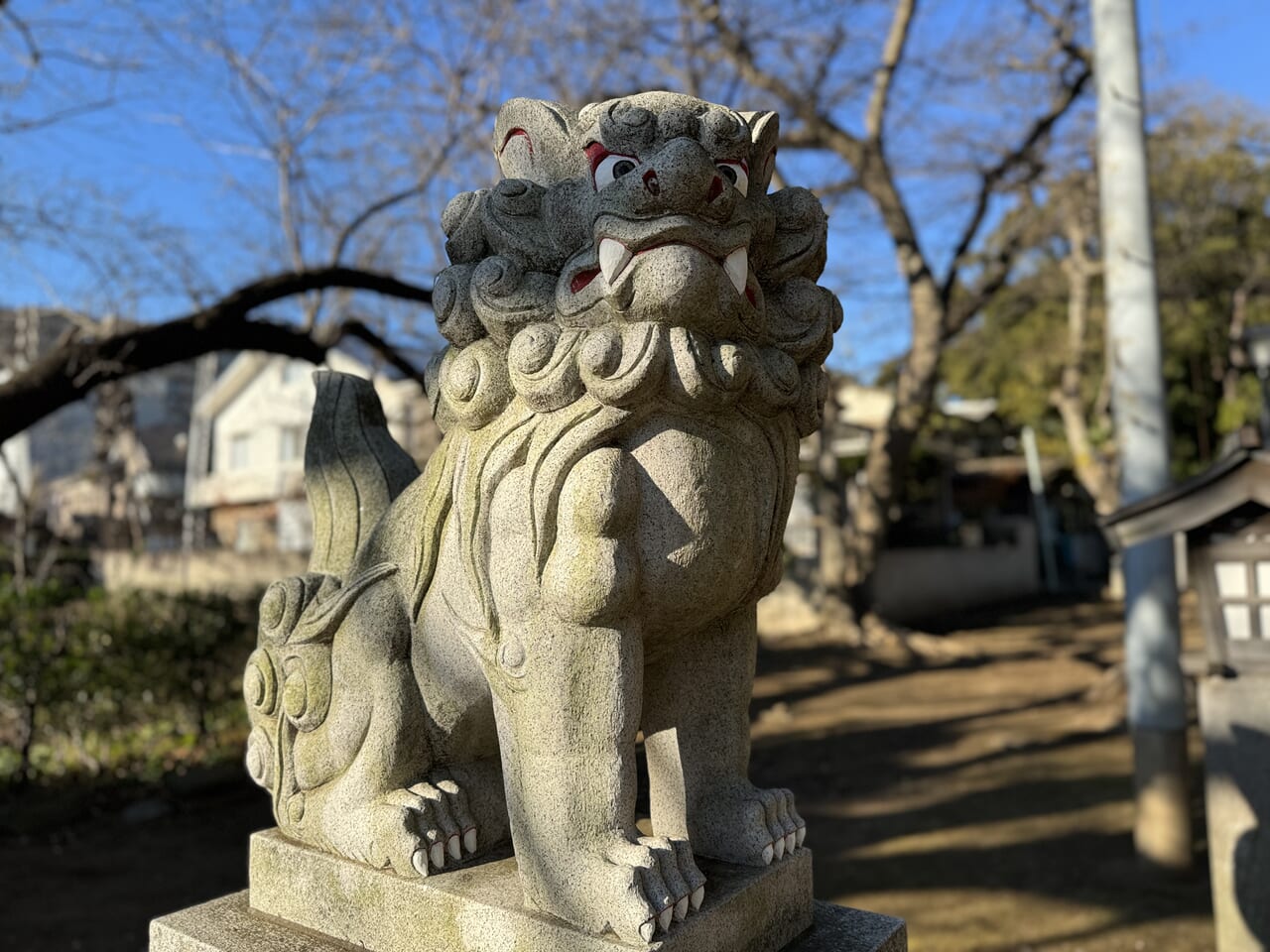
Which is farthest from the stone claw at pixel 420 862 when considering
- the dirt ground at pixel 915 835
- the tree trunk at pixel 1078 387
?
the tree trunk at pixel 1078 387

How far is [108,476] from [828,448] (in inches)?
488

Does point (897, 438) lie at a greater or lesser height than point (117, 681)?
greater

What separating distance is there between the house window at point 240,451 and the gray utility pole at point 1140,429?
21.5 metres

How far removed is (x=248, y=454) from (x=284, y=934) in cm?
2276

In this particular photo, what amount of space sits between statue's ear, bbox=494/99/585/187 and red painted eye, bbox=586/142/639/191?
6 cm

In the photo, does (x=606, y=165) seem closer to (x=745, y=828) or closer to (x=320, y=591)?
(x=320, y=591)

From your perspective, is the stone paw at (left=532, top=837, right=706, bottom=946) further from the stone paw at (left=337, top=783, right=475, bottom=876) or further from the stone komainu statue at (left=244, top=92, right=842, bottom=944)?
the stone paw at (left=337, top=783, right=475, bottom=876)

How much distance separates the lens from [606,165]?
1565mm

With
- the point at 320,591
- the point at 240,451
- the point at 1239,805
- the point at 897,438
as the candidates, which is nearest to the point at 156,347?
the point at 320,591

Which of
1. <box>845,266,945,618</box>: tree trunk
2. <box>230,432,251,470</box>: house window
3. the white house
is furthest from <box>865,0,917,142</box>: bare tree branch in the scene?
<box>230,432,251,470</box>: house window

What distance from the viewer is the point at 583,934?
4.83ft

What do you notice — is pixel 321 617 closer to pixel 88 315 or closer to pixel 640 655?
pixel 640 655

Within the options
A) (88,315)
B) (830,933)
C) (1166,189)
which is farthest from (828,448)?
(830,933)

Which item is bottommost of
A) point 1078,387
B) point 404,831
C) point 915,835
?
point 915,835
